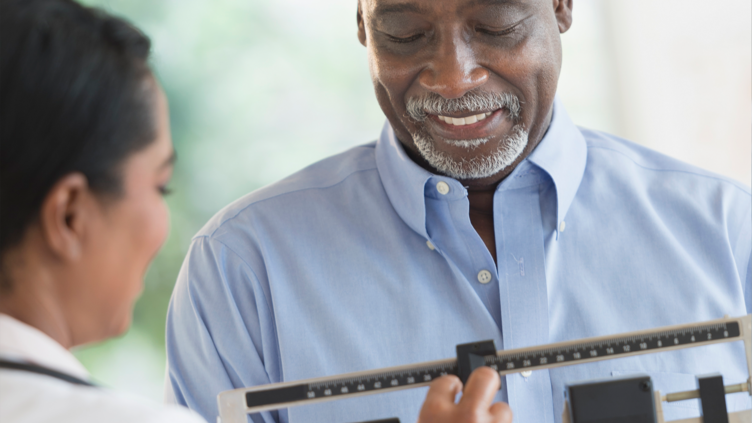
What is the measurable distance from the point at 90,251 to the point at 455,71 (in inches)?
29.7

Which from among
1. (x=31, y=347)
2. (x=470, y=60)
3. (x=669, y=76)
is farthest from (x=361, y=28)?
(x=669, y=76)

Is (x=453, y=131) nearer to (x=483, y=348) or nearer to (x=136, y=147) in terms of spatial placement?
(x=483, y=348)

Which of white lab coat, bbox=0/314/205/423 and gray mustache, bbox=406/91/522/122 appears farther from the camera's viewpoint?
gray mustache, bbox=406/91/522/122

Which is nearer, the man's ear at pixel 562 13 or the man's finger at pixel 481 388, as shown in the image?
the man's finger at pixel 481 388

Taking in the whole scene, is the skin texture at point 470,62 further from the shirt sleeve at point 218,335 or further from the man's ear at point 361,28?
the shirt sleeve at point 218,335

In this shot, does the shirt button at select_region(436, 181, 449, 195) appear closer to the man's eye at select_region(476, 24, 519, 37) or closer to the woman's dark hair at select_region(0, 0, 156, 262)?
the man's eye at select_region(476, 24, 519, 37)

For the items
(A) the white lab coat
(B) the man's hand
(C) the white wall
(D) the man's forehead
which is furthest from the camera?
(C) the white wall

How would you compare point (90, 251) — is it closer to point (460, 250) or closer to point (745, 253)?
point (460, 250)

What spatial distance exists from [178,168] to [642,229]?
2102 millimetres

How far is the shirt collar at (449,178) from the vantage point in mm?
1367

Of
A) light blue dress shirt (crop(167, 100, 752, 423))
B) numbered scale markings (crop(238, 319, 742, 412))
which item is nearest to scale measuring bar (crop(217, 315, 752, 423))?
numbered scale markings (crop(238, 319, 742, 412))

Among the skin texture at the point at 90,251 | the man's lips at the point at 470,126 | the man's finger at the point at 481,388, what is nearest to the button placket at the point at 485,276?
the man's lips at the point at 470,126

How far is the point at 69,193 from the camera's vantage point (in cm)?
73

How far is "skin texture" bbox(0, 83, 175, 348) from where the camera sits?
73 cm
